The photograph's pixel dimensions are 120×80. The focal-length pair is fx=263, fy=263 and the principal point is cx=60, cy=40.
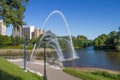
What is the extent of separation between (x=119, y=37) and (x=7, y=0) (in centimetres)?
12441

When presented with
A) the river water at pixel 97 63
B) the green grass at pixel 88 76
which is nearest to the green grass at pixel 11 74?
the green grass at pixel 88 76

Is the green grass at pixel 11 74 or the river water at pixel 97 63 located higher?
the green grass at pixel 11 74

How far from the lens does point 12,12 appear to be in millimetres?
25812

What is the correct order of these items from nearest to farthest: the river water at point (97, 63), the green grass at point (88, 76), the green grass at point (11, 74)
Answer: the green grass at point (11, 74) < the green grass at point (88, 76) < the river water at point (97, 63)

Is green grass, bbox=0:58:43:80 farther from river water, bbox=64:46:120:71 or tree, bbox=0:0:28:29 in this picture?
river water, bbox=64:46:120:71

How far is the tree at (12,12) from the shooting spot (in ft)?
84.1

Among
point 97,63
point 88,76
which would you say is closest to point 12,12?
point 88,76

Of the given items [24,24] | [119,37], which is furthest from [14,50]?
[24,24]

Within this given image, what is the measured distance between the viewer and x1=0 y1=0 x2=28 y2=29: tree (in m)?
25.6

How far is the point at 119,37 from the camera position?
5704 inches

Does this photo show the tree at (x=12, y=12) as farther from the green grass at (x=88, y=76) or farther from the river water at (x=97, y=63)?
the river water at (x=97, y=63)

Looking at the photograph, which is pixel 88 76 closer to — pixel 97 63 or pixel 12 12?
pixel 12 12

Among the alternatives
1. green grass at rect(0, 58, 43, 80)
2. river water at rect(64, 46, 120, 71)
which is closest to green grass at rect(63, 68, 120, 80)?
green grass at rect(0, 58, 43, 80)

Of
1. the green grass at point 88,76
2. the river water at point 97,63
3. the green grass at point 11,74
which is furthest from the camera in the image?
the river water at point 97,63
